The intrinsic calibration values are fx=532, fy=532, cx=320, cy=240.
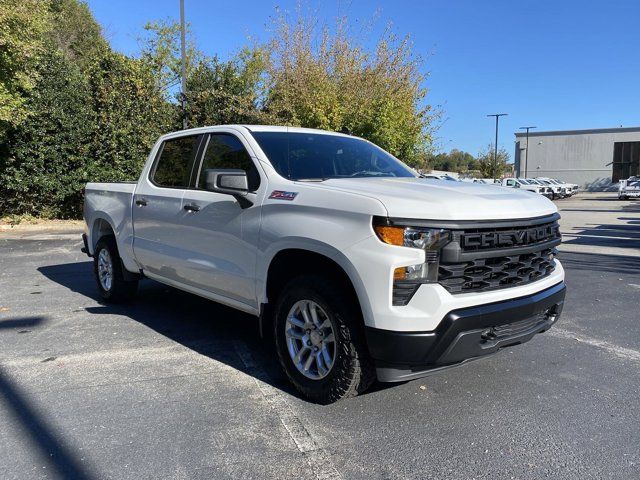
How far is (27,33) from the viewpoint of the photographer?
1270 cm

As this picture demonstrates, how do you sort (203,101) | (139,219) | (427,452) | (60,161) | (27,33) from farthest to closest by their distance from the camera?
(203,101), (60,161), (27,33), (139,219), (427,452)

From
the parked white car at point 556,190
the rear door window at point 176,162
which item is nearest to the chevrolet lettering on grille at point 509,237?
the rear door window at point 176,162

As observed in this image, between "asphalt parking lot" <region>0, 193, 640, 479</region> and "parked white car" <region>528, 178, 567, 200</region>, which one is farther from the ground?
"parked white car" <region>528, 178, 567, 200</region>

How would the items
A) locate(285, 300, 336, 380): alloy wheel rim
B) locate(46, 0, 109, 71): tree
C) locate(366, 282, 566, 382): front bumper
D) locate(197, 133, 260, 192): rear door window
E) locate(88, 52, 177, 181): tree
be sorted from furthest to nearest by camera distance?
locate(46, 0, 109, 71): tree → locate(88, 52, 177, 181): tree → locate(197, 133, 260, 192): rear door window → locate(285, 300, 336, 380): alloy wheel rim → locate(366, 282, 566, 382): front bumper

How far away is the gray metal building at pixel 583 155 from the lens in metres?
68.2

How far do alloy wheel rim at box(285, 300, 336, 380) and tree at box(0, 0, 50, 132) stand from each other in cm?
1194

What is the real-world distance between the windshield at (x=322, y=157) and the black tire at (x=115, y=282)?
276cm

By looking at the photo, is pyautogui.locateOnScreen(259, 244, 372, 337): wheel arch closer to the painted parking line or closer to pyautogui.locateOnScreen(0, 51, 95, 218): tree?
the painted parking line

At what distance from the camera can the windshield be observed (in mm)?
4195

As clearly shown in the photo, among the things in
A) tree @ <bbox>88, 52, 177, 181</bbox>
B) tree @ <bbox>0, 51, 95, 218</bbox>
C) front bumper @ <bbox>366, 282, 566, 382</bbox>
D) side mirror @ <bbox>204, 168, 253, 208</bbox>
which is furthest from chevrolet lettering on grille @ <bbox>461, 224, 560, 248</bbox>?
tree @ <bbox>88, 52, 177, 181</bbox>

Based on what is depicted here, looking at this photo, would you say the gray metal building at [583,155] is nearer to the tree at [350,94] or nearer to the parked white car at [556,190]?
the parked white car at [556,190]

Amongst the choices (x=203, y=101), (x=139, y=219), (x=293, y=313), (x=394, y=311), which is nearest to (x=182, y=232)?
(x=139, y=219)

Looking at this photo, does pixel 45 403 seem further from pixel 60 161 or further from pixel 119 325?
pixel 60 161

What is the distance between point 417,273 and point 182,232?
253cm
